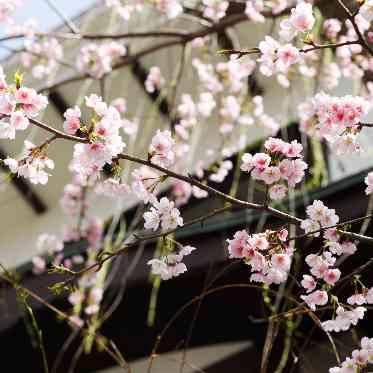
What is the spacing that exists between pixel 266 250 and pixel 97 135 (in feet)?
1.93

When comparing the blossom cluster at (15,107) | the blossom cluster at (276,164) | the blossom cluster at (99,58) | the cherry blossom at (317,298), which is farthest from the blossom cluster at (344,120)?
the blossom cluster at (99,58)

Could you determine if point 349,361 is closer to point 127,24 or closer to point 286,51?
point 286,51

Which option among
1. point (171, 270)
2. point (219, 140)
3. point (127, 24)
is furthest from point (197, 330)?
point (127, 24)

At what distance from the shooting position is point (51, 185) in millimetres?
6500

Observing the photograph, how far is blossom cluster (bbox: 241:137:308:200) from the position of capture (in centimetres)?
168

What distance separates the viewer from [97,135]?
153cm

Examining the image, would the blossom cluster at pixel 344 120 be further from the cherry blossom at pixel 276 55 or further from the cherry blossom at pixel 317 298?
the cherry blossom at pixel 317 298

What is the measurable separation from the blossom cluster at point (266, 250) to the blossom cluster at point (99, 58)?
2.69 m

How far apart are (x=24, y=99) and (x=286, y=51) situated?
0.77 metres

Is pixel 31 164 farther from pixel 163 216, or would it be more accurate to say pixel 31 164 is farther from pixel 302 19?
pixel 302 19

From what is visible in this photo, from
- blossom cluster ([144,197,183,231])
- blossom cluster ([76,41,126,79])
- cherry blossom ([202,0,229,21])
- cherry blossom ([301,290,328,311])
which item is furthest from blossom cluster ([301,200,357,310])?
blossom cluster ([76,41,126,79])

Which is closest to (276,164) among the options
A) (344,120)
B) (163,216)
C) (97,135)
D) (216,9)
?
(344,120)

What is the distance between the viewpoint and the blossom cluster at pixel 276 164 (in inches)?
66.3

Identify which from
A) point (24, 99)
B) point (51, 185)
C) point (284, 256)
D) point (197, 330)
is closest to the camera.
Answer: point (24, 99)
